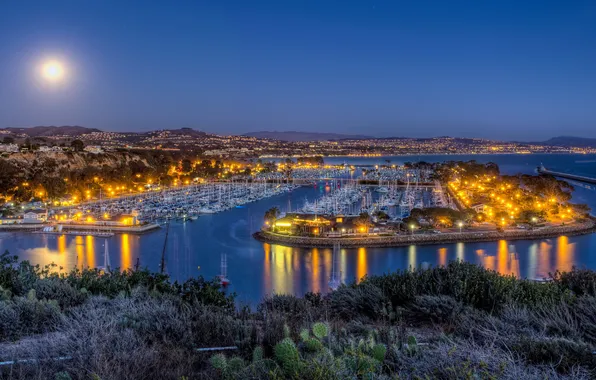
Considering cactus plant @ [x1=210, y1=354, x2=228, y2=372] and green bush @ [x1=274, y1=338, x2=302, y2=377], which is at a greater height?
green bush @ [x1=274, y1=338, x2=302, y2=377]

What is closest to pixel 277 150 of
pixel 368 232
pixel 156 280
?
pixel 368 232

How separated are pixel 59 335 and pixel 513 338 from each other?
1927mm

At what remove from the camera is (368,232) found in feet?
50.2

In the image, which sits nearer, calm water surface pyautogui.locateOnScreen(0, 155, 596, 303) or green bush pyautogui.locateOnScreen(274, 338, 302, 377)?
green bush pyautogui.locateOnScreen(274, 338, 302, 377)

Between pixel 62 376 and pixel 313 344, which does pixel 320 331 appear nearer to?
pixel 313 344

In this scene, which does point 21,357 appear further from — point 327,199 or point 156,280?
point 327,199

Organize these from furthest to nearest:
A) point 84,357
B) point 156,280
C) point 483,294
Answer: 1. point 156,280
2. point 483,294
3. point 84,357

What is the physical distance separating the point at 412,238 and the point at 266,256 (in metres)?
4.90

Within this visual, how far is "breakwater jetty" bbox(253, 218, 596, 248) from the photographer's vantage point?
46.9ft

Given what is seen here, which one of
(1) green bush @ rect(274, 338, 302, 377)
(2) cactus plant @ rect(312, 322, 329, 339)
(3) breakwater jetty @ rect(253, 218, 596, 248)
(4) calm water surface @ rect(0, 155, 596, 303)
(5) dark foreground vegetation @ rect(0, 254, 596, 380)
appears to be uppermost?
(1) green bush @ rect(274, 338, 302, 377)

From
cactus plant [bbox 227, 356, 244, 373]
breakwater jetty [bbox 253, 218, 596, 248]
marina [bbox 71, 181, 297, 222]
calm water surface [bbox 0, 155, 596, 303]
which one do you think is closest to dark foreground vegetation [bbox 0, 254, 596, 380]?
cactus plant [bbox 227, 356, 244, 373]

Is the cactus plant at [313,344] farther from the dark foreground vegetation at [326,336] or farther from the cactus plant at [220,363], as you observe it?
the cactus plant at [220,363]

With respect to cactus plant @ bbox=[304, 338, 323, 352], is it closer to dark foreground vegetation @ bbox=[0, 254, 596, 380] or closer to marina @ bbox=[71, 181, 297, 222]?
dark foreground vegetation @ bbox=[0, 254, 596, 380]

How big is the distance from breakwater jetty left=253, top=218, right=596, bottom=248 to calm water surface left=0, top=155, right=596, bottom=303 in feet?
1.05
